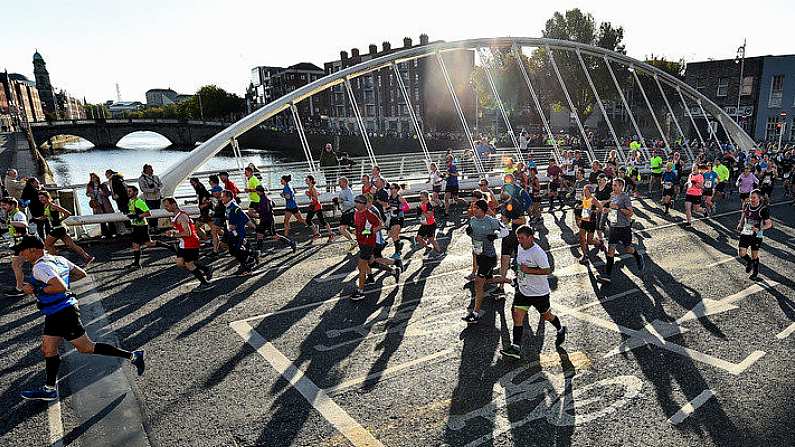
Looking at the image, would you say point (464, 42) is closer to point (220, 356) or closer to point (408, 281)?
point (408, 281)

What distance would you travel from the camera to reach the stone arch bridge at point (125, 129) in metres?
78.8

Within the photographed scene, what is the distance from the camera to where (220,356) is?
7207 millimetres

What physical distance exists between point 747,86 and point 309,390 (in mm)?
58515

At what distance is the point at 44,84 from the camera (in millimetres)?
156875

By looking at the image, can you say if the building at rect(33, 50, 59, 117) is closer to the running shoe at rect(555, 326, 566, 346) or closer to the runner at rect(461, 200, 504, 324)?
the runner at rect(461, 200, 504, 324)

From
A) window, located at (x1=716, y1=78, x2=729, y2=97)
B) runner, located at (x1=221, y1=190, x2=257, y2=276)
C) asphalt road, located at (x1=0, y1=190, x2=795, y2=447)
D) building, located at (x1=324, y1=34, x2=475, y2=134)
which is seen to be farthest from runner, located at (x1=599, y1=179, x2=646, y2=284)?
building, located at (x1=324, y1=34, x2=475, y2=134)

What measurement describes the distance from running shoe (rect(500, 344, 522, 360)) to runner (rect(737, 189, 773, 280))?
6.84 metres

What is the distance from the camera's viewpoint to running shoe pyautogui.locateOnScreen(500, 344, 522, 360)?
6930 mm

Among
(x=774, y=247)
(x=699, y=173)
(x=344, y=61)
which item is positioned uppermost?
(x=344, y=61)

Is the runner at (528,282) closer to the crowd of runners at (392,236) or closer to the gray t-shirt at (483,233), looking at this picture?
the crowd of runners at (392,236)

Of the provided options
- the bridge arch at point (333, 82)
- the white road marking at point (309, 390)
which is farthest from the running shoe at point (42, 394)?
the bridge arch at point (333, 82)

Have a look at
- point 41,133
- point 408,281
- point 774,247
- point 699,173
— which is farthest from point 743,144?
point 41,133

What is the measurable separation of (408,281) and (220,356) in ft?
14.9

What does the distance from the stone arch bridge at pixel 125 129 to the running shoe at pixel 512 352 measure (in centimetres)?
8983
